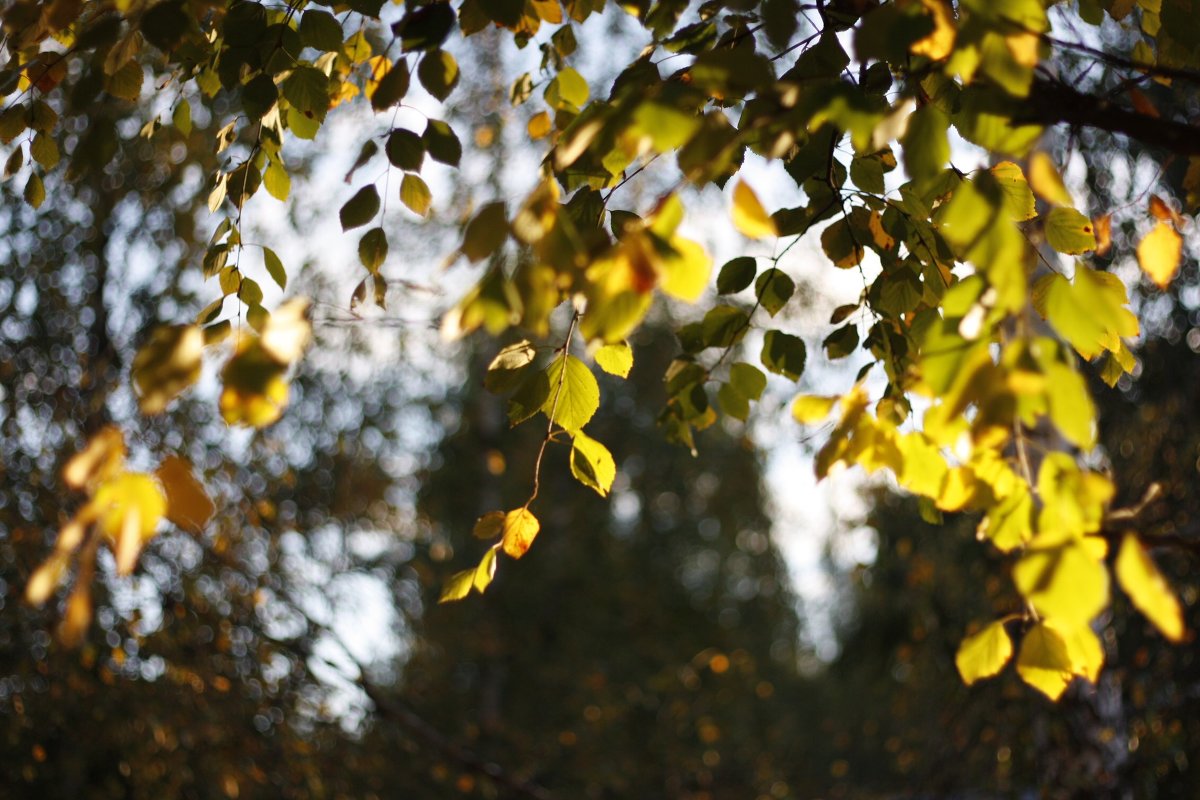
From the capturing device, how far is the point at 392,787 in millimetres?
5168

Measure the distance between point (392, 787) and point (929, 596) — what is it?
9.47ft

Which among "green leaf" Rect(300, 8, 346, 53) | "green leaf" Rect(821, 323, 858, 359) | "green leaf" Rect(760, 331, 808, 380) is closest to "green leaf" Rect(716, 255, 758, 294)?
"green leaf" Rect(760, 331, 808, 380)

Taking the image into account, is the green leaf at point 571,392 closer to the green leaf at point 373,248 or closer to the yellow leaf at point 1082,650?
Answer: the green leaf at point 373,248

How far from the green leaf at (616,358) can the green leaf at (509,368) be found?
0.29ft

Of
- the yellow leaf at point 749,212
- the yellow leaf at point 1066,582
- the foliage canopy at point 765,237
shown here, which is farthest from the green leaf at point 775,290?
the yellow leaf at point 1066,582

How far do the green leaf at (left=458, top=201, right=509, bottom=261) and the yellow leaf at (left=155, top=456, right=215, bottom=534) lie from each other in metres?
0.25

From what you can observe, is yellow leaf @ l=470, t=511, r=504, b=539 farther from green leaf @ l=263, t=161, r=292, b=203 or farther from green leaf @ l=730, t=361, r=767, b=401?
green leaf @ l=263, t=161, r=292, b=203

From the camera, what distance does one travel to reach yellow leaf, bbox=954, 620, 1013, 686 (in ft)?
3.02

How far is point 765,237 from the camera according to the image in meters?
0.80

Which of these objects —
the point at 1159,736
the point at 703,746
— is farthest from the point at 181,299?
the point at 703,746

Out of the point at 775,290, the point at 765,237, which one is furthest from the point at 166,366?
the point at 775,290

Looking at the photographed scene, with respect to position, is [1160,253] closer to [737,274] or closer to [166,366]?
[737,274]

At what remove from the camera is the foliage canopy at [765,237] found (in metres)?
0.66

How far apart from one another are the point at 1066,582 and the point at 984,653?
0.32 metres
